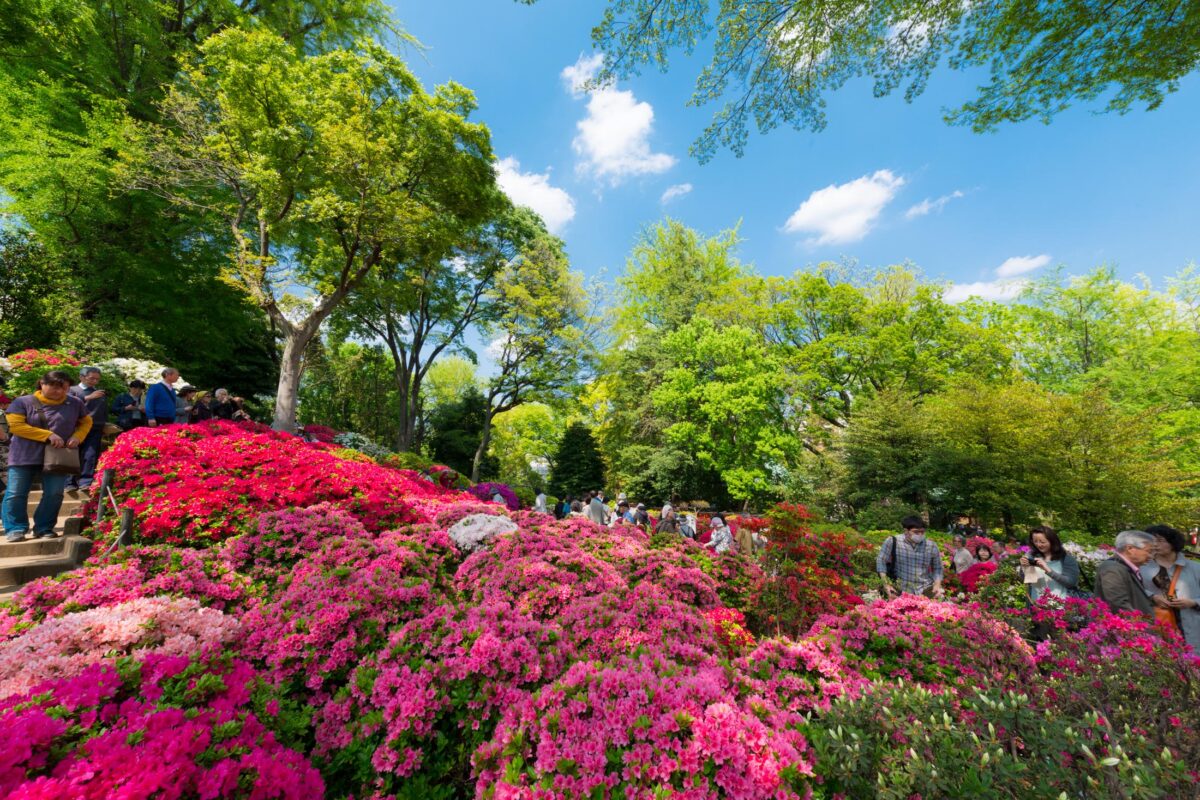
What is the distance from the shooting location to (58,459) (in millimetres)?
4730

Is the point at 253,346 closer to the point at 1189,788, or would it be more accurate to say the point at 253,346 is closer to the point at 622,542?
the point at 622,542

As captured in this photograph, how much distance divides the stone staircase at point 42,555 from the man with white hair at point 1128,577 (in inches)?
379

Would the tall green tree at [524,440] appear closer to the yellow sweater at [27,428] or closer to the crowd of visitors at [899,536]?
the crowd of visitors at [899,536]

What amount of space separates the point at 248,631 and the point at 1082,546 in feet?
47.8

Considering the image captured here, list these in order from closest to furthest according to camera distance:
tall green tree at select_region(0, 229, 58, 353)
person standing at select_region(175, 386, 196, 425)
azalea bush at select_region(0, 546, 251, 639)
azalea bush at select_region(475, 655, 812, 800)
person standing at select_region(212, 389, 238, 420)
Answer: azalea bush at select_region(475, 655, 812, 800) → azalea bush at select_region(0, 546, 251, 639) → person standing at select_region(175, 386, 196, 425) → person standing at select_region(212, 389, 238, 420) → tall green tree at select_region(0, 229, 58, 353)

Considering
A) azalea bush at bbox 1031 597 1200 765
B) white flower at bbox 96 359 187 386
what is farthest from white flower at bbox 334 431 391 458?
azalea bush at bbox 1031 597 1200 765

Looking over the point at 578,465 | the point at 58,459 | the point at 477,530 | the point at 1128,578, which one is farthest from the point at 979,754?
the point at 578,465

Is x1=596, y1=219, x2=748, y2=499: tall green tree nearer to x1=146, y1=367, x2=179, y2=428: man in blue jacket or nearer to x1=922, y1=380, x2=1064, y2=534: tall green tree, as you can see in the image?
x1=922, y1=380, x2=1064, y2=534: tall green tree

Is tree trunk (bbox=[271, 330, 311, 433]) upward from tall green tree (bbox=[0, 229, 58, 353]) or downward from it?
downward

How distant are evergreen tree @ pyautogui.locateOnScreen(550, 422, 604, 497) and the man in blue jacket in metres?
19.4

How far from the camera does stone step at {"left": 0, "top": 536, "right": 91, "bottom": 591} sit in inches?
167

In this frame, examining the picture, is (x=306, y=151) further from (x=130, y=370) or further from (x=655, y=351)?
(x=655, y=351)

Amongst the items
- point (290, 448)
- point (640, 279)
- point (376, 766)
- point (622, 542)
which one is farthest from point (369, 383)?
point (376, 766)

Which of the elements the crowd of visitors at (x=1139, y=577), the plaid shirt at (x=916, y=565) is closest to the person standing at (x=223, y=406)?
the crowd of visitors at (x=1139, y=577)
